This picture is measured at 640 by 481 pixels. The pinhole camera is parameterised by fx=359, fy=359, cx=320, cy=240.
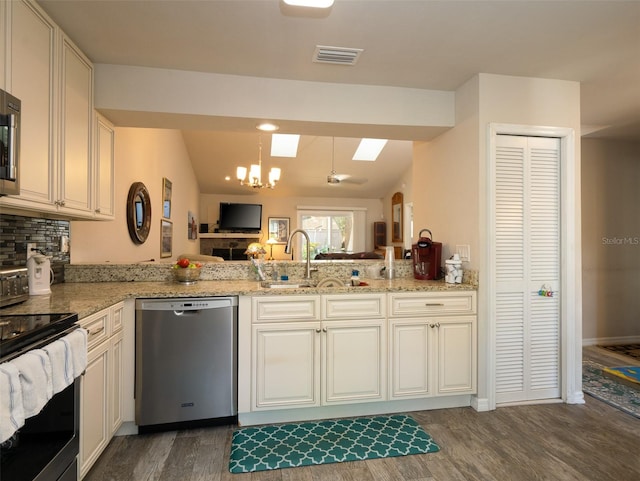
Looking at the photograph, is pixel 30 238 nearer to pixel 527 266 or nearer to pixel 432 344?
pixel 432 344

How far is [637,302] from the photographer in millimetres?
4391

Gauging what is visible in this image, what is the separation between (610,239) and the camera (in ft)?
14.2

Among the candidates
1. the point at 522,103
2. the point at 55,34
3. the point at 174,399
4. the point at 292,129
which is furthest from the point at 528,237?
the point at 55,34

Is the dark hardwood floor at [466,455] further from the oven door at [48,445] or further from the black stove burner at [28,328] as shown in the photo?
the black stove burner at [28,328]

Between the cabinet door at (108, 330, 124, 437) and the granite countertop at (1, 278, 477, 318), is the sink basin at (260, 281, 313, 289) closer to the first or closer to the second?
the granite countertop at (1, 278, 477, 318)

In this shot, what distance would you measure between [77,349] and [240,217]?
7078mm

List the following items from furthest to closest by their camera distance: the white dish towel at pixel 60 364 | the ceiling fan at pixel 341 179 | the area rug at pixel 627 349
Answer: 1. the ceiling fan at pixel 341 179
2. the area rug at pixel 627 349
3. the white dish towel at pixel 60 364

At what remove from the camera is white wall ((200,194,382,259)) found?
8.73 m

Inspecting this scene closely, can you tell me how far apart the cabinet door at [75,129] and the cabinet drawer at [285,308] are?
1265mm

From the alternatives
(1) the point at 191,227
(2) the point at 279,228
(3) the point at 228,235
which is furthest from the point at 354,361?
(2) the point at 279,228

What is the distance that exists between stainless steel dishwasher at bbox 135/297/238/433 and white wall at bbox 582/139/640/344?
4.21 m

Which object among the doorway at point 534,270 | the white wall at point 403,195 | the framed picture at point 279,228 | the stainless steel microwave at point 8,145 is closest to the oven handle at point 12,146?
the stainless steel microwave at point 8,145

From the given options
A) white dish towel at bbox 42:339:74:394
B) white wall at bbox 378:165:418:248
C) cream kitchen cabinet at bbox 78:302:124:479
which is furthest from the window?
white dish towel at bbox 42:339:74:394

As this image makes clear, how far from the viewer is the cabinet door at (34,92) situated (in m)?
1.65
